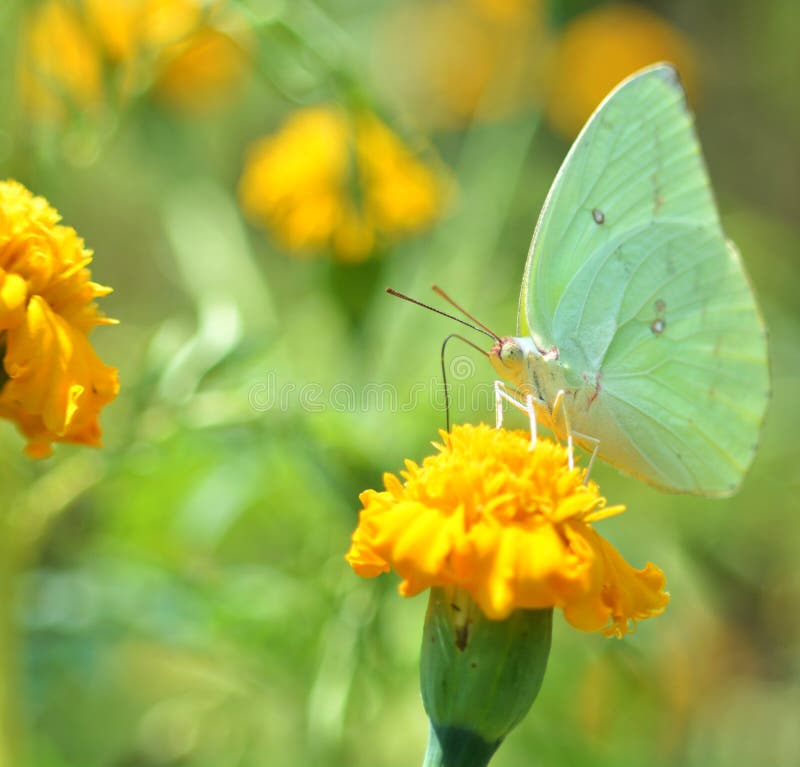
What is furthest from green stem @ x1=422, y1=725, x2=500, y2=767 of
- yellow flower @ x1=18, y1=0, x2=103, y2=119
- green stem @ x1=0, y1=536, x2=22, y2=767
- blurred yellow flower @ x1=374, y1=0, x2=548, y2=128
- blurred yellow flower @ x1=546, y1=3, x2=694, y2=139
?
blurred yellow flower @ x1=546, y1=3, x2=694, y2=139

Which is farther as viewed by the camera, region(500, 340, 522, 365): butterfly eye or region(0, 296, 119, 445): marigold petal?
region(500, 340, 522, 365): butterfly eye

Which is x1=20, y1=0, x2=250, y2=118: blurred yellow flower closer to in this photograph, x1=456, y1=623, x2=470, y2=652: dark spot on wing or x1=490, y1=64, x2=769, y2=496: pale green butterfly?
x1=490, y1=64, x2=769, y2=496: pale green butterfly

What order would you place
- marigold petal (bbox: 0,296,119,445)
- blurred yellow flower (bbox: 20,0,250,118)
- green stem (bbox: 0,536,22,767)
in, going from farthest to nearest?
blurred yellow flower (bbox: 20,0,250,118)
green stem (bbox: 0,536,22,767)
marigold petal (bbox: 0,296,119,445)

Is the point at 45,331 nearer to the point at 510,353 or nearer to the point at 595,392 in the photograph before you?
the point at 510,353

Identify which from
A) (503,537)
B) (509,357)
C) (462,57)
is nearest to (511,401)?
(509,357)

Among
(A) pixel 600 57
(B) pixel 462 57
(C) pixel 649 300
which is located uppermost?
(C) pixel 649 300

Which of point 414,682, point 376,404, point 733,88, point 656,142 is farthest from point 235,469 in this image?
point 733,88
